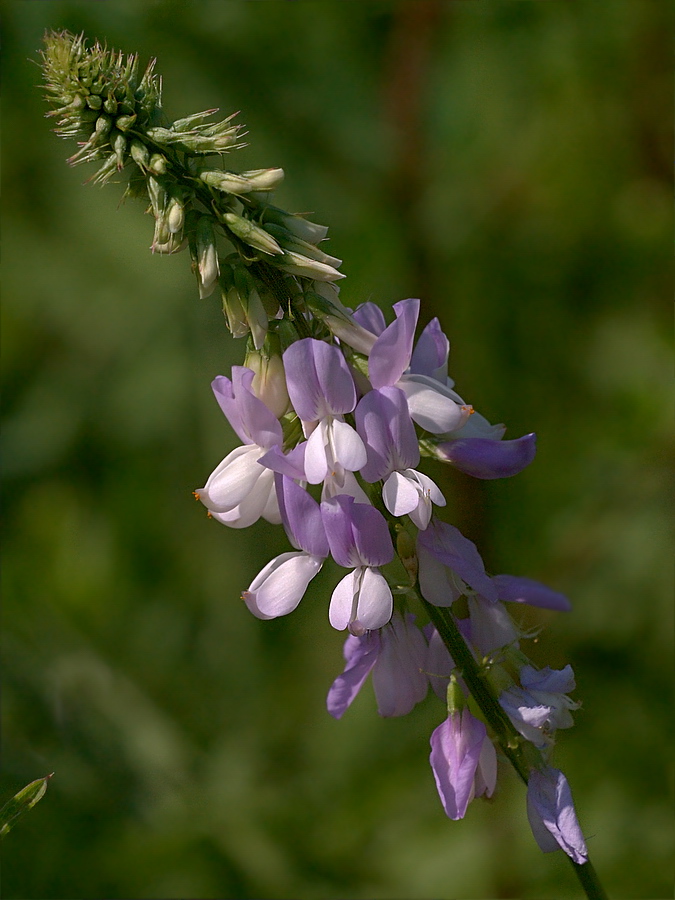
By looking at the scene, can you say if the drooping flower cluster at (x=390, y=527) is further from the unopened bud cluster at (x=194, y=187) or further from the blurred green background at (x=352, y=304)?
the blurred green background at (x=352, y=304)

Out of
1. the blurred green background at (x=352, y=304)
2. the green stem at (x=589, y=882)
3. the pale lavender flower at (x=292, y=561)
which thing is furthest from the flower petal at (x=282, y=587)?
the blurred green background at (x=352, y=304)

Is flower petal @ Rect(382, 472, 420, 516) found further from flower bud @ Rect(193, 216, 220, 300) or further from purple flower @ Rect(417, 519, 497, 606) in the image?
flower bud @ Rect(193, 216, 220, 300)

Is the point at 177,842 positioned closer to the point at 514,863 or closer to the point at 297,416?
the point at 514,863

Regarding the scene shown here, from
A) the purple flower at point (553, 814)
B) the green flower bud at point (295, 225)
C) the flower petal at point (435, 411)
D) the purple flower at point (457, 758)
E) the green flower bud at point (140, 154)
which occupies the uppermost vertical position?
the green flower bud at point (140, 154)

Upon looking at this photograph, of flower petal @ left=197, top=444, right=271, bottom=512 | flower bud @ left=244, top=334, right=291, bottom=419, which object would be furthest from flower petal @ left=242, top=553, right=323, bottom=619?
flower bud @ left=244, top=334, right=291, bottom=419

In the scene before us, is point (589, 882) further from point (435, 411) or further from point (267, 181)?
point (267, 181)

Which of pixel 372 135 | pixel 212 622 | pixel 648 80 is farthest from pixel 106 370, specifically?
pixel 648 80

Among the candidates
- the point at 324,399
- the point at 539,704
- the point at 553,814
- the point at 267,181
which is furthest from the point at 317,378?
the point at 553,814
